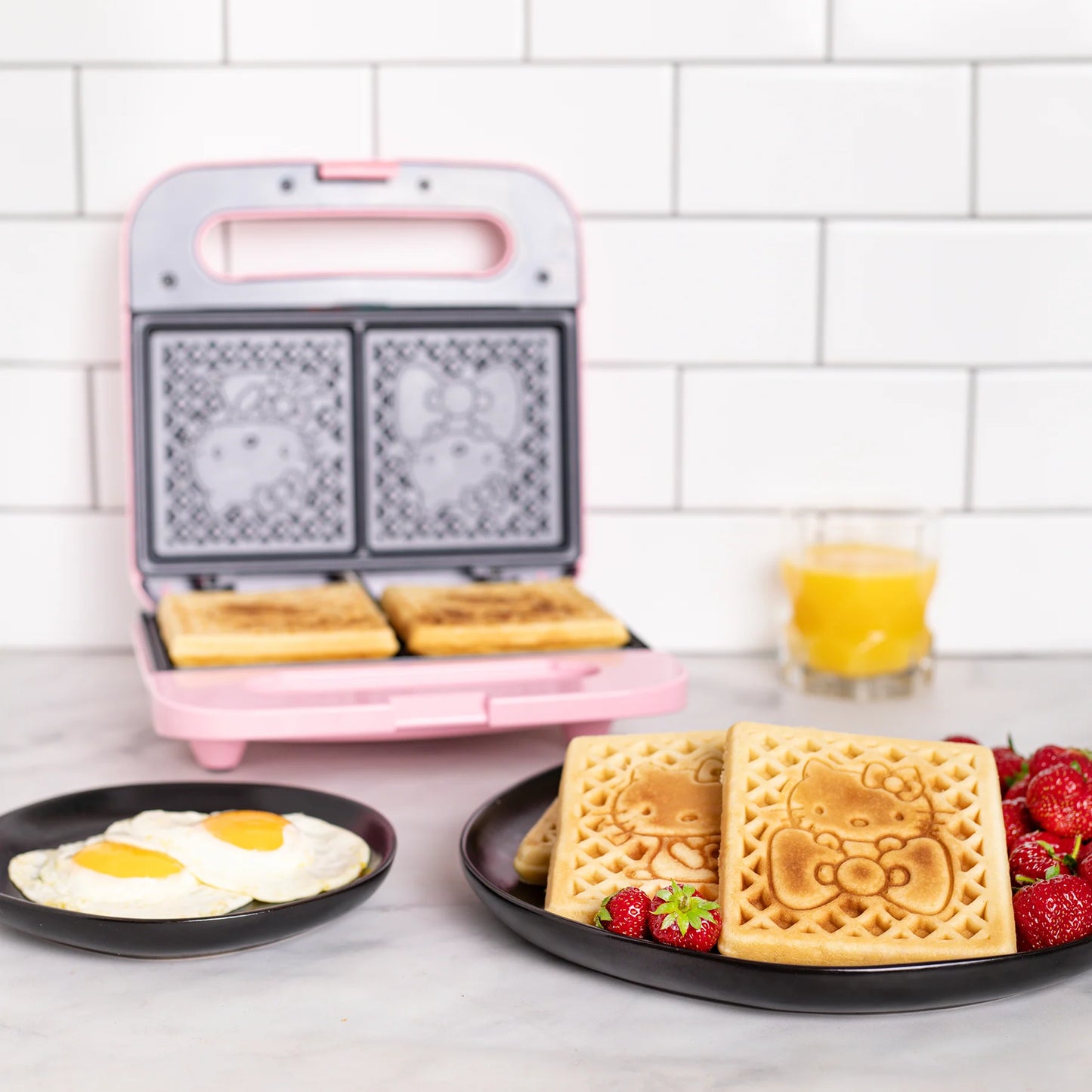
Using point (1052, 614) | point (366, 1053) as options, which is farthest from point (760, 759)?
point (1052, 614)

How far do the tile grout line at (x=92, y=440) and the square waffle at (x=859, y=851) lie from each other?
81 centimetres

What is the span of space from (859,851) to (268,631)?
1.69 feet

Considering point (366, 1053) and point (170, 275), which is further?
point (170, 275)

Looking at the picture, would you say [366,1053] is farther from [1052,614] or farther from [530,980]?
[1052,614]

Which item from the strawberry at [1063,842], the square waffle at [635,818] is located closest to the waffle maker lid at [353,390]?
the square waffle at [635,818]

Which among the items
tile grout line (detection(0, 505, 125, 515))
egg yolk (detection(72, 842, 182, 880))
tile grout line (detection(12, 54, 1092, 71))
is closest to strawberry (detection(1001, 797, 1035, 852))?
egg yolk (detection(72, 842, 182, 880))

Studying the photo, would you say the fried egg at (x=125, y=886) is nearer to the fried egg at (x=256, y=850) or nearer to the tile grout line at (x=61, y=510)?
the fried egg at (x=256, y=850)

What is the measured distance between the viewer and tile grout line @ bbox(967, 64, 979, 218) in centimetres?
129

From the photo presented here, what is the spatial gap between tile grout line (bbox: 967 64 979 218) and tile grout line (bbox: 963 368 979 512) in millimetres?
158

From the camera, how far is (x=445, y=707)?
37.1 inches

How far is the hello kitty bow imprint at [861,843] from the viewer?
651 millimetres

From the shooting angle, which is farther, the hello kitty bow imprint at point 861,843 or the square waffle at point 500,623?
the square waffle at point 500,623

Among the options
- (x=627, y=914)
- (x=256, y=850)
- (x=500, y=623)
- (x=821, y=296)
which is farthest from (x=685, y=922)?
(x=821, y=296)

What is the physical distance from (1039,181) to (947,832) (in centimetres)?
84
